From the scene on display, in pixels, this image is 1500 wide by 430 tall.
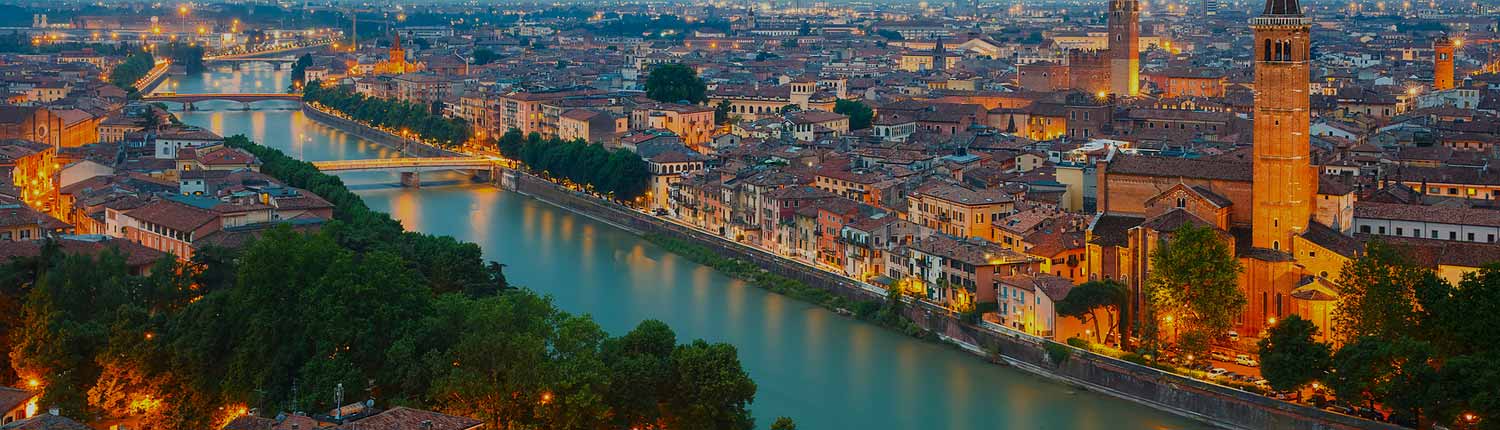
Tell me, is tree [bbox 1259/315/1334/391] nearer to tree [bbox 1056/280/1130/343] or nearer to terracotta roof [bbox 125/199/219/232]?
tree [bbox 1056/280/1130/343]

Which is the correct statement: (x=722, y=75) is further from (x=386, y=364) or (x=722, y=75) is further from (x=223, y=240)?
(x=386, y=364)

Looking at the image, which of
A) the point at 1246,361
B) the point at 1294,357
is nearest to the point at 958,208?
the point at 1246,361

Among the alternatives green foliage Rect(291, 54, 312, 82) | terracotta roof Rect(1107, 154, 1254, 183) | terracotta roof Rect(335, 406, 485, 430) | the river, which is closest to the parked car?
the river

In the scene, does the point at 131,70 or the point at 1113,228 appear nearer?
the point at 1113,228

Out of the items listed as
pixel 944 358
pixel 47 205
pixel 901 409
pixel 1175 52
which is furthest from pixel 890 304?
pixel 1175 52

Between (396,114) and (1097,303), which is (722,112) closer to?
(396,114)

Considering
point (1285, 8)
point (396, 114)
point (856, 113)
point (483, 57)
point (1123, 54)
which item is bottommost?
point (396, 114)
